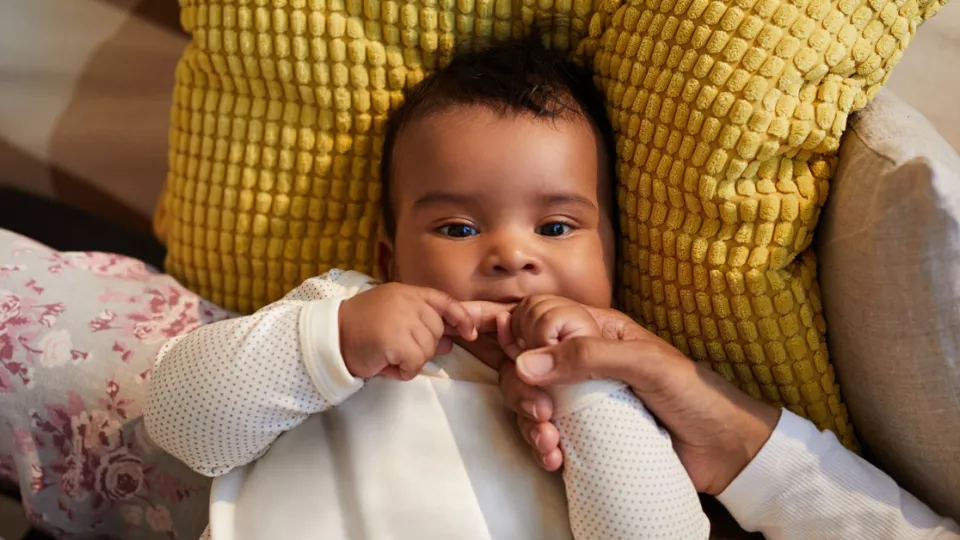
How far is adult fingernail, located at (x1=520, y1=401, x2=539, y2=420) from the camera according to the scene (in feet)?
2.69

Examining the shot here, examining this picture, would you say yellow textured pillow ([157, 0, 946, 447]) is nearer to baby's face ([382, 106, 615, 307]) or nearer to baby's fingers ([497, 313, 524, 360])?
baby's face ([382, 106, 615, 307])

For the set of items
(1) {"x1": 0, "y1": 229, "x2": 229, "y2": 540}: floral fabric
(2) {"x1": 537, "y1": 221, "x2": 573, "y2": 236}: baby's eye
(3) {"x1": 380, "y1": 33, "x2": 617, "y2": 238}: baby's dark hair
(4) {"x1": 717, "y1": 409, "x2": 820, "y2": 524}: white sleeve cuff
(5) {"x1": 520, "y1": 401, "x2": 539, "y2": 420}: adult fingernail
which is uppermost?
(3) {"x1": 380, "y1": 33, "x2": 617, "y2": 238}: baby's dark hair

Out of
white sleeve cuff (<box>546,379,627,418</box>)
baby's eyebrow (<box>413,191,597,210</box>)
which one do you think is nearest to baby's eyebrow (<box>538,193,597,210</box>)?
baby's eyebrow (<box>413,191,597,210</box>)

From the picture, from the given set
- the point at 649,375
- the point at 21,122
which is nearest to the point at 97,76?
the point at 21,122

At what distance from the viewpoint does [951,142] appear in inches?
43.2

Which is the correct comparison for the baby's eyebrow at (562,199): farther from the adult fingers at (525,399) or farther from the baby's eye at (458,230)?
the adult fingers at (525,399)

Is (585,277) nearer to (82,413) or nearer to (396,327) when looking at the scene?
(396,327)

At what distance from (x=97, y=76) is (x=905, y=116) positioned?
1.31 m

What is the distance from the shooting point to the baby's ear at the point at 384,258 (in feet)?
3.54

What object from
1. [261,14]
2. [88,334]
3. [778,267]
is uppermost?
[261,14]

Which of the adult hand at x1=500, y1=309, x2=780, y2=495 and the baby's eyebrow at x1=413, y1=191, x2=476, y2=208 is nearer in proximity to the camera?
the adult hand at x1=500, y1=309, x2=780, y2=495

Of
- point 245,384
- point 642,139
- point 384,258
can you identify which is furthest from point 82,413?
point 642,139

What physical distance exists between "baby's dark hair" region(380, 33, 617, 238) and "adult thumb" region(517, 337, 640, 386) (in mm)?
265

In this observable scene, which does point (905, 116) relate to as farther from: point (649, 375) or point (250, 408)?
point (250, 408)
